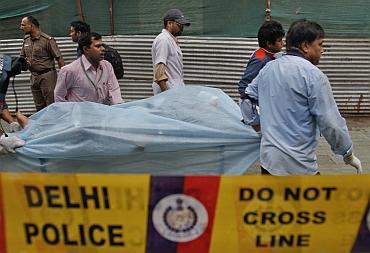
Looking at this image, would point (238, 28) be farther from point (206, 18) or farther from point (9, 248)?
point (9, 248)

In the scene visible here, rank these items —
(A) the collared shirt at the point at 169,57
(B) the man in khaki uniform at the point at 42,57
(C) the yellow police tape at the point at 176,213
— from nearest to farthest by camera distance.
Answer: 1. (C) the yellow police tape at the point at 176,213
2. (A) the collared shirt at the point at 169,57
3. (B) the man in khaki uniform at the point at 42,57

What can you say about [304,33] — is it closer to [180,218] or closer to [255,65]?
[255,65]

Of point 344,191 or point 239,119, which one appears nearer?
point 344,191

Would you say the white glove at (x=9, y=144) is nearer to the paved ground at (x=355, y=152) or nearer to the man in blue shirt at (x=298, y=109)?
the man in blue shirt at (x=298, y=109)

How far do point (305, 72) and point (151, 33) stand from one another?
496 cm

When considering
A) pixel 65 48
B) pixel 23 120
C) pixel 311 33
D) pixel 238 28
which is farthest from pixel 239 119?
pixel 65 48

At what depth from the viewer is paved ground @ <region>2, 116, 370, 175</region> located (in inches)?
238

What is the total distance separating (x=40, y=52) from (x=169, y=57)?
205cm

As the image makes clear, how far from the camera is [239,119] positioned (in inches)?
170

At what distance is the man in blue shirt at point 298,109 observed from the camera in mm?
3260

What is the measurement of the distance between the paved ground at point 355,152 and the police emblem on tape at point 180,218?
2.17 meters

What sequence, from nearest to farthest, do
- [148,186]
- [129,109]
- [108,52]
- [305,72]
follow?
[148,186], [305,72], [129,109], [108,52]

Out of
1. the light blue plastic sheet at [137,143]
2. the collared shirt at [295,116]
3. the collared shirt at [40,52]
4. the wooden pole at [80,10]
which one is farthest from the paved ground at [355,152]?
the wooden pole at [80,10]

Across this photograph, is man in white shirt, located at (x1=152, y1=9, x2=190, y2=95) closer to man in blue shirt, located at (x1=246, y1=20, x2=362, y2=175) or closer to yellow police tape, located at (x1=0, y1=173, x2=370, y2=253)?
man in blue shirt, located at (x1=246, y1=20, x2=362, y2=175)
